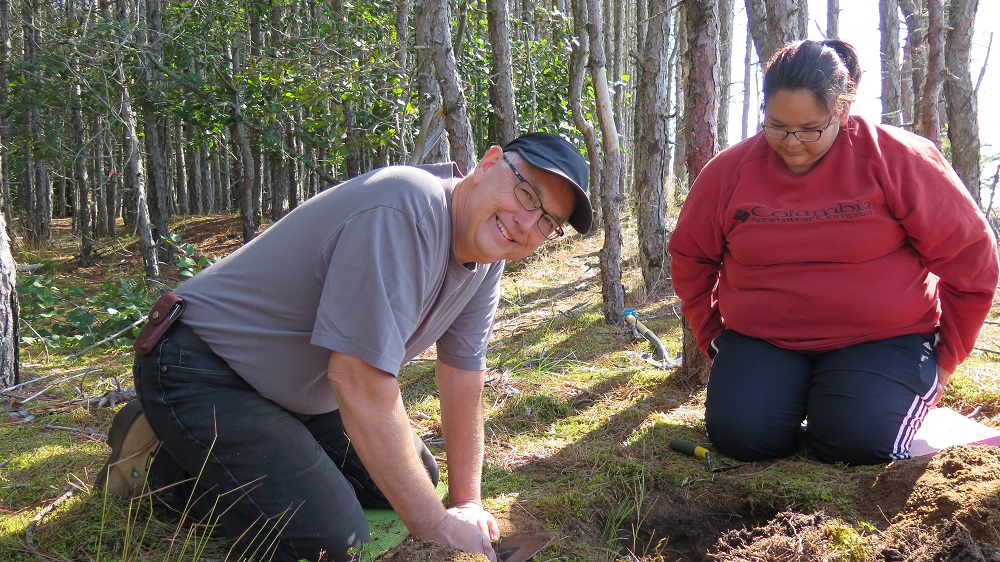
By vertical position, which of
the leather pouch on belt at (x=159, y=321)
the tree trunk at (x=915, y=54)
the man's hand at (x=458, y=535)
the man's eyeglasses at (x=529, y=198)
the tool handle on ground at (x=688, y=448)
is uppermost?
the tree trunk at (x=915, y=54)

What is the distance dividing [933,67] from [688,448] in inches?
241

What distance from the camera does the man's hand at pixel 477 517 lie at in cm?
210

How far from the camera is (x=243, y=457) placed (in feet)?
6.88

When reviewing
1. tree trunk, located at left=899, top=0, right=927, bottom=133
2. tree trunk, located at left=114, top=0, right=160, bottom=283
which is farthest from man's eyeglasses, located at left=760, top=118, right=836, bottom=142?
tree trunk, located at left=899, top=0, right=927, bottom=133

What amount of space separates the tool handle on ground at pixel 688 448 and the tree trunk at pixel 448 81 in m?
2.51

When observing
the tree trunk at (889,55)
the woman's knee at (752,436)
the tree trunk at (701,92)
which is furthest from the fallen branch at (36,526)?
the tree trunk at (889,55)

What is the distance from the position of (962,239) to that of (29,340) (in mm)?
6078

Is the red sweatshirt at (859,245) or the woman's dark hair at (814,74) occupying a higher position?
the woman's dark hair at (814,74)

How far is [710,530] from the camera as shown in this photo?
2.62m

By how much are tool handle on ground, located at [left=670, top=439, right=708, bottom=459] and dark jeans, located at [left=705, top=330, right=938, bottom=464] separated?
0.29 feet

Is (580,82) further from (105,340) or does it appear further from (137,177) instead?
(137,177)

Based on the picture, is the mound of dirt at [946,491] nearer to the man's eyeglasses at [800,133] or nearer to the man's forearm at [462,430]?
the man's eyeglasses at [800,133]

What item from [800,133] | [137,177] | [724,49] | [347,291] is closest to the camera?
[347,291]

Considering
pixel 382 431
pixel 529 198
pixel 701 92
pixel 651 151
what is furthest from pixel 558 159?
pixel 651 151
